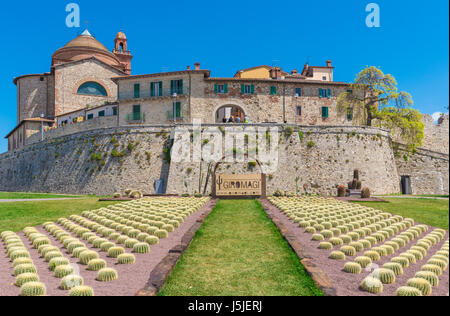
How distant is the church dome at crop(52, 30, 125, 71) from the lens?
63.7m

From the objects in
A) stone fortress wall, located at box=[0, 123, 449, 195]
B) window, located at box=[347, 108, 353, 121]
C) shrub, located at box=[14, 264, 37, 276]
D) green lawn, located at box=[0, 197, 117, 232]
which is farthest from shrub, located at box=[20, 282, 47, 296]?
window, located at box=[347, 108, 353, 121]

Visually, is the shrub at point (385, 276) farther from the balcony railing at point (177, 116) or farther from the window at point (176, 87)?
the window at point (176, 87)

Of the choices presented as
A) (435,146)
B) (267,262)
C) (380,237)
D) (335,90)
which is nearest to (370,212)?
(380,237)

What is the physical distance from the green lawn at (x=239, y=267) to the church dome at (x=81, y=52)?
194 feet

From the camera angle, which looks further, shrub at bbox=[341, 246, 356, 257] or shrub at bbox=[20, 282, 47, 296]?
shrub at bbox=[341, 246, 356, 257]

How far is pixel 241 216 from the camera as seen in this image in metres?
A: 17.3

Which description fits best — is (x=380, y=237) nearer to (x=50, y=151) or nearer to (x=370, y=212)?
(x=370, y=212)

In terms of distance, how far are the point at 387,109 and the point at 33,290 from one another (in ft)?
156

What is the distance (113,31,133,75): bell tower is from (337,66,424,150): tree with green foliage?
162 ft

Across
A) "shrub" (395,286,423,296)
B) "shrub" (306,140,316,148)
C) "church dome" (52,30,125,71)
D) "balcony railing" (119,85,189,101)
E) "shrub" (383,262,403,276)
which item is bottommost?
"shrub" (383,262,403,276)

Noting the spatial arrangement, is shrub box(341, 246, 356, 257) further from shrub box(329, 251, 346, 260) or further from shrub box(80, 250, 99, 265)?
shrub box(80, 250, 99, 265)

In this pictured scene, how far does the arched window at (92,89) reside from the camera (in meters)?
60.7
